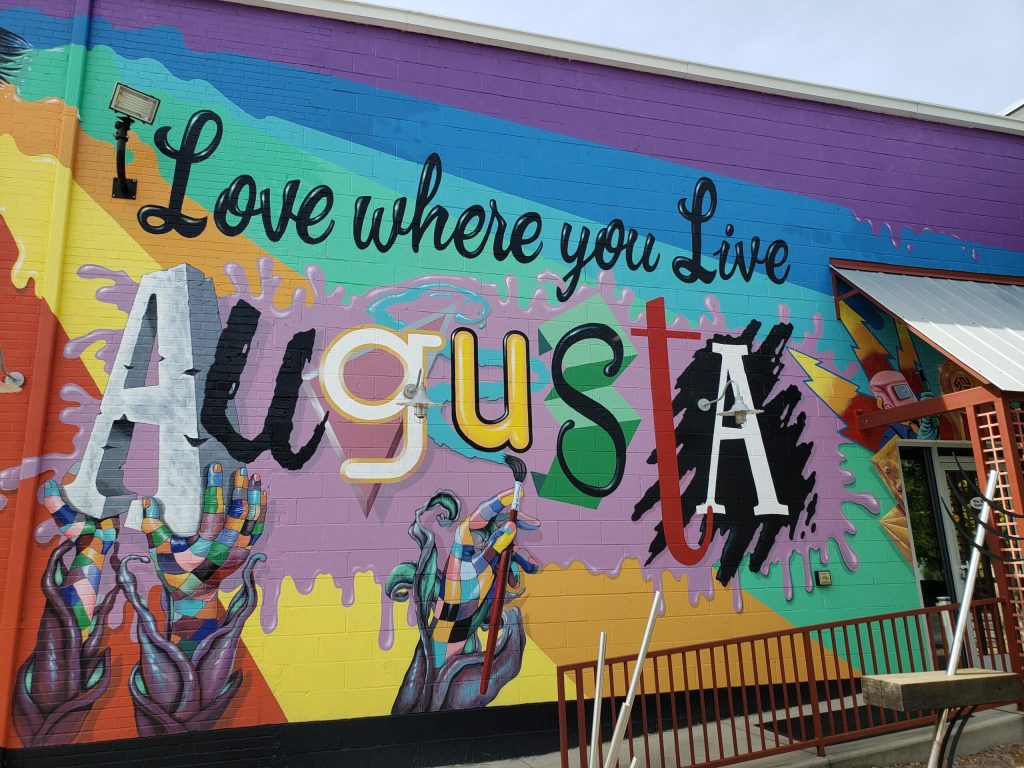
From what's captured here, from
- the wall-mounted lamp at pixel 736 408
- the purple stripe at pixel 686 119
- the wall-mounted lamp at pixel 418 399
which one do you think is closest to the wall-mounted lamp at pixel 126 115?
the purple stripe at pixel 686 119

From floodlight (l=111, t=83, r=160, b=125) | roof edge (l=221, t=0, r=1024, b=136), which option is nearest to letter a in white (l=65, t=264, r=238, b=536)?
floodlight (l=111, t=83, r=160, b=125)

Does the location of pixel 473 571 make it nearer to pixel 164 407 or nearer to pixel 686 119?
pixel 164 407

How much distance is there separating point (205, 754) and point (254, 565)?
4.81ft

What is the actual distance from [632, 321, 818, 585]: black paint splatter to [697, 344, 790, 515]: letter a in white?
0.15ft

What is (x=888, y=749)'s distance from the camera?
611 centimetres

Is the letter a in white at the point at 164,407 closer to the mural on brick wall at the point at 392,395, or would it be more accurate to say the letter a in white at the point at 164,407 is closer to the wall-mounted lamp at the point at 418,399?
the mural on brick wall at the point at 392,395

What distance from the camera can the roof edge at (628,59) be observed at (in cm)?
777

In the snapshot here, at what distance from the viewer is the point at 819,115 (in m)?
9.20

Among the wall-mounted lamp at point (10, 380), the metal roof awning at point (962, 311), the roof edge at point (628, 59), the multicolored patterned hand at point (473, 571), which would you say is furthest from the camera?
the roof edge at point (628, 59)

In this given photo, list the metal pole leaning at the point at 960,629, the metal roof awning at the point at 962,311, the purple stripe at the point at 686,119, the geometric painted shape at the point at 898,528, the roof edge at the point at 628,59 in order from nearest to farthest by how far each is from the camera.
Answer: the metal pole leaning at the point at 960,629 < the metal roof awning at the point at 962,311 < the purple stripe at the point at 686,119 < the roof edge at the point at 628,59 < the geometric painted shape at the point at 898,528

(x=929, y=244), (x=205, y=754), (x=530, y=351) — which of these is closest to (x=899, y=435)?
(x=929, y=244)

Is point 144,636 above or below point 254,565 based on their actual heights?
below

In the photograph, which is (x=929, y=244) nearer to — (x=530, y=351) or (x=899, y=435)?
(x=899, y=435)

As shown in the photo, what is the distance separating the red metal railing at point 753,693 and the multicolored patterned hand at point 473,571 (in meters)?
1.01
